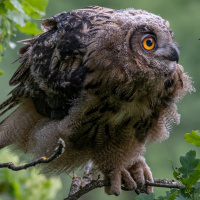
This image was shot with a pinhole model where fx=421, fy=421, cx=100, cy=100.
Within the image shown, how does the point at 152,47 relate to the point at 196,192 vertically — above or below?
above

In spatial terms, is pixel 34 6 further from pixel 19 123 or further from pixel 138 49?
pixel 19 123

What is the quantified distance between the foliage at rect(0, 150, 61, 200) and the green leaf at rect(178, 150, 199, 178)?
6.14 feet

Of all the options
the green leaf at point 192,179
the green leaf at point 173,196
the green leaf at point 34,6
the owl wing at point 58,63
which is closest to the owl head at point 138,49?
the owl wing at point 58,63

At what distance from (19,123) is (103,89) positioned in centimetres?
108

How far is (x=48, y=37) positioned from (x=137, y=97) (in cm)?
94

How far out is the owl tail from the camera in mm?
3711

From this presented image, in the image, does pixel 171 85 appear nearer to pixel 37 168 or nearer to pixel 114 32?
pixel 114 32

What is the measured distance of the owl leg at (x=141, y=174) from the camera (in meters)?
3.52

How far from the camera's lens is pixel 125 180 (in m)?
3.49

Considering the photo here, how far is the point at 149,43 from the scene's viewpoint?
9.42 ft

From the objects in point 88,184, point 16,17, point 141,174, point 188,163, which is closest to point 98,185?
point 88,184

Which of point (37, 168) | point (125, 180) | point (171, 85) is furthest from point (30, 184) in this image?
point (171, 85)

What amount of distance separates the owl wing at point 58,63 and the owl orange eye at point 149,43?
0.44 metres

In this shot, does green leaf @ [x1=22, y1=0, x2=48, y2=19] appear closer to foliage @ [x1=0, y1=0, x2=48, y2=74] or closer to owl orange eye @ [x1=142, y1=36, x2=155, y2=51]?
foliage @ [x1=0, y1=0, x2=48, y2=74]
